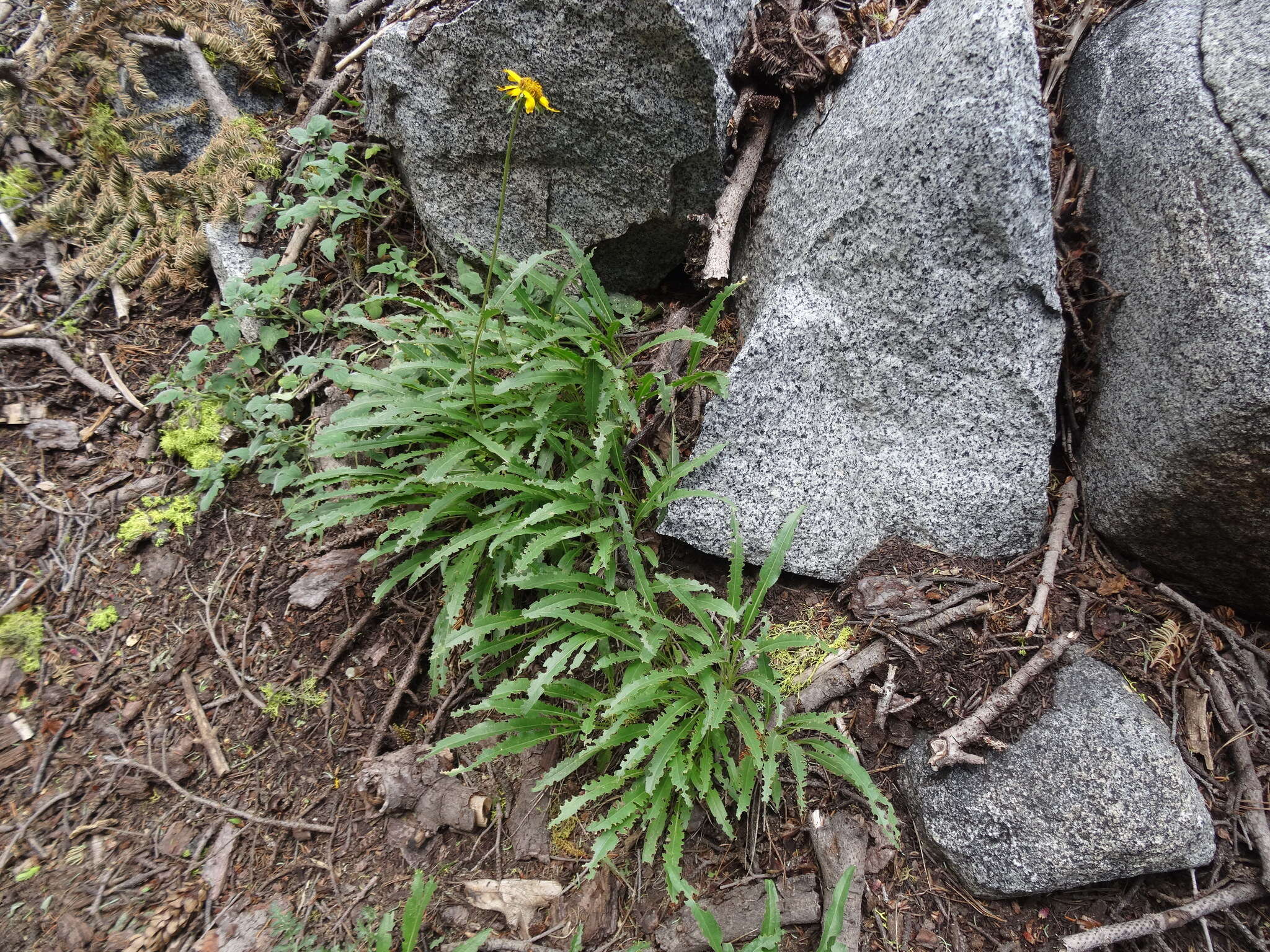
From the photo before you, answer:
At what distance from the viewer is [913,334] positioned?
2.39 metres

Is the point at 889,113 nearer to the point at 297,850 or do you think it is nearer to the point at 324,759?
the point at 324,759

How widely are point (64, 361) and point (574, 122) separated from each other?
106 inches

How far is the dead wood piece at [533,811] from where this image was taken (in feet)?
7.37

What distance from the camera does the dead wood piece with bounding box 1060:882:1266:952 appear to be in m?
1.81

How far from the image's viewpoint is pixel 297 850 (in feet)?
7.61

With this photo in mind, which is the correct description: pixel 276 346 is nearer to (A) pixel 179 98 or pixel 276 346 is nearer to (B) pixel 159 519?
(B) pixel 159 519

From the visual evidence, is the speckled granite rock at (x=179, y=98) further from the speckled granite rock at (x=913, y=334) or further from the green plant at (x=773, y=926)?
the green plant at (x=773, y=926)

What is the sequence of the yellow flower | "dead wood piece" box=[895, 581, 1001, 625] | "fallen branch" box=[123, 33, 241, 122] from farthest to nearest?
"fallen branch" box=[123, 33, 241, 122]
"dead wood piece" box=[895, 581, 1001, 625]
the yellow flower

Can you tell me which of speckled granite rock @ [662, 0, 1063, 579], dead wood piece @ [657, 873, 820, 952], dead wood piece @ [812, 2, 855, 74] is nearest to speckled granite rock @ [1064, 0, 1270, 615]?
speckled granite rock @ [662, 0, 1063, 579]

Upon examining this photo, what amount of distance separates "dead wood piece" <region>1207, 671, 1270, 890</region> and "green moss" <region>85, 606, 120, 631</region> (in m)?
3.95

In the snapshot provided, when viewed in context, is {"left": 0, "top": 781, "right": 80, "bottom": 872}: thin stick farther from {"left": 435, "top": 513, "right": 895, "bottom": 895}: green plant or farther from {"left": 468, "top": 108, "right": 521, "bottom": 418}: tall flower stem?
{"left": 468, "top": 108, "right": 521, "bottom": 418}: tall flower stem

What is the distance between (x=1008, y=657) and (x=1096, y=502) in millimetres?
679

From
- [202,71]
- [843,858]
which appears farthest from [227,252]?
[843,858]

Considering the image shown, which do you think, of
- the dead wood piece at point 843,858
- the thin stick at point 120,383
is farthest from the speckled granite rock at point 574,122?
the dead wood piece at point 843,858
